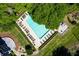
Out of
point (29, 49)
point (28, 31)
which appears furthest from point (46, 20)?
point (29, 49)

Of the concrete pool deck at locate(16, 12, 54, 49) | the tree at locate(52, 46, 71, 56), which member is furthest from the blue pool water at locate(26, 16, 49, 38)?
the tree at locate(52, 46, 71, 56)

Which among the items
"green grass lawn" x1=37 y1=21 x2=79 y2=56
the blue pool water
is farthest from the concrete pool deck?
"green grass lawn" x1=37 y1=21 x2=79 y2=56

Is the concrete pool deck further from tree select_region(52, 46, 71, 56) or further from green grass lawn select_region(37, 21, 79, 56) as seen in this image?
tree select_region(52, 46, 71, 56)

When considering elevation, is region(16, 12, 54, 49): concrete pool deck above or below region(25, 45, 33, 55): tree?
above

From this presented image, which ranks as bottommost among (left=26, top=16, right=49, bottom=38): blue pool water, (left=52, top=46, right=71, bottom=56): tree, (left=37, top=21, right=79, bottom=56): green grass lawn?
(left=52, top=46, right=71, bottom=56): tree

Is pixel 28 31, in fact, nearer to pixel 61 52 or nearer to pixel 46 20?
pixel 46 20

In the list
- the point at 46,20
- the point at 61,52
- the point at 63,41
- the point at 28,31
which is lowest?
the point at 61,52

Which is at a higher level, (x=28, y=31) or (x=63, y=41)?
(x=28, y=31)

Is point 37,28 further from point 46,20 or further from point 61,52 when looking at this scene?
point 61,52

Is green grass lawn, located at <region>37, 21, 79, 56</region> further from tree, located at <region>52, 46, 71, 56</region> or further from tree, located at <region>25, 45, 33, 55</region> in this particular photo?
tree, located at <region>25, 45, 33, 55</region>
